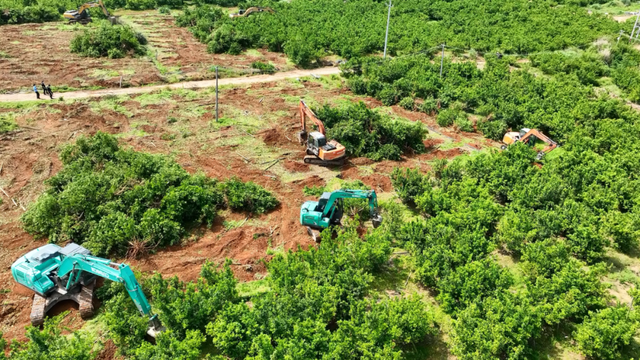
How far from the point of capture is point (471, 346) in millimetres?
13586

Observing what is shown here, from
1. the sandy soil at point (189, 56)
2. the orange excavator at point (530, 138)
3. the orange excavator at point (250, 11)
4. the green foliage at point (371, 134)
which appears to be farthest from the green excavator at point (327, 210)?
the orange excavator at point (250, 11)

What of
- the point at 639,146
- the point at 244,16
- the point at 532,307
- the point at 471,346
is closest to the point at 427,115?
the point at 639,146

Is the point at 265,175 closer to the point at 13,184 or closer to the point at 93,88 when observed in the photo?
the point at 13,184

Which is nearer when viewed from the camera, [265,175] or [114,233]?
[114,233]

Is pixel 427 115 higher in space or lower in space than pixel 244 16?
lower

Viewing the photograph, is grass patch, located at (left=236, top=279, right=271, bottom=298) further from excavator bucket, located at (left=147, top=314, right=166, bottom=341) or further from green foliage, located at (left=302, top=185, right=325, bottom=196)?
green foliage, located at (left=302, top=185, right=325, bottom=196)

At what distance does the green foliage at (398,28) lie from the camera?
4731cm

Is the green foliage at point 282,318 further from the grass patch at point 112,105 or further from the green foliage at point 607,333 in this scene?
the grass patch at point 112,105

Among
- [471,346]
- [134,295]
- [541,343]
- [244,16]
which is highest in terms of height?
[244,16]

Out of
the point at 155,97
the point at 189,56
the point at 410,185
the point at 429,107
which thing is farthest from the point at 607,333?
the point at 189,56

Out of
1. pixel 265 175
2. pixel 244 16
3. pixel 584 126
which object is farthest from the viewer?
pixel 244 16

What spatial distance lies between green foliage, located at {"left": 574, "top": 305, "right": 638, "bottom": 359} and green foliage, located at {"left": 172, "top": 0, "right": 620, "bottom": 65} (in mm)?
24498

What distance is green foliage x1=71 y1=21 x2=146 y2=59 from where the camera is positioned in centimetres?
4231

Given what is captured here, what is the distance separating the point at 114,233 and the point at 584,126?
31.0m
